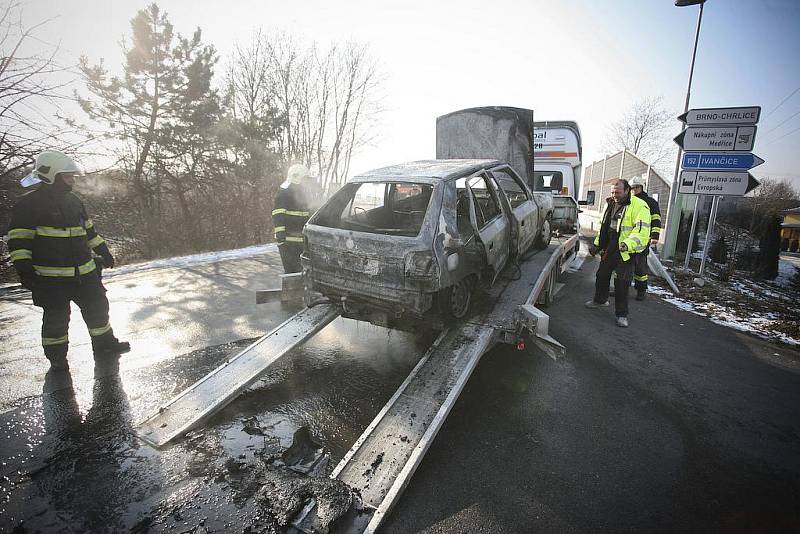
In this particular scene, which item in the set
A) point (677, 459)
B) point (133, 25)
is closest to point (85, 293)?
point (677, 459)

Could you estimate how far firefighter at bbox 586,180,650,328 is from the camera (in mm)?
4715

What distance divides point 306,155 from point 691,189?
1648cm

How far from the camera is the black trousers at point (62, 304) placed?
3127 millimetres

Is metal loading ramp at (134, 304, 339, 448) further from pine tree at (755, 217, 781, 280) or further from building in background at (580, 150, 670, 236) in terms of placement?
pine tree at (755, 217, 781, 280)

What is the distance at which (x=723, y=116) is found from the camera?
6656mm

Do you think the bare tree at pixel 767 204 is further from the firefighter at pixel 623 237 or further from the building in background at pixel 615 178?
the firefighter at pixel 623 237

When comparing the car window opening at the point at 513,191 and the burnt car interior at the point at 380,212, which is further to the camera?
the car window opening at the point at 513,191

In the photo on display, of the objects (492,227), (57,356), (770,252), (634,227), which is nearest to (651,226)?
(634,227)

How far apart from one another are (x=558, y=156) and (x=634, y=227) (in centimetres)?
565

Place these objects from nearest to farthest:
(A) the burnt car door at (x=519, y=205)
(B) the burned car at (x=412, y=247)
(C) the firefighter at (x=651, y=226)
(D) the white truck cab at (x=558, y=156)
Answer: (B) the burned car at (x=412, y=247) < (A) the burnt car door at (x=519, y=205) < (C) the firefighter at (x=651, y=226) < (D) the white truck cab at (x=558, y=156)

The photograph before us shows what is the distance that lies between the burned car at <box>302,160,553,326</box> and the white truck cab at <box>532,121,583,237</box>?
249 inches

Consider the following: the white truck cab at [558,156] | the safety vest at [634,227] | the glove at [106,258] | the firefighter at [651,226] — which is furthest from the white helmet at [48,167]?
the white truck cab at [558,156]

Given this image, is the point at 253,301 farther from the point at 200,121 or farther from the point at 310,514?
the point at 200,121

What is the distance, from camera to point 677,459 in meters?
2.43
